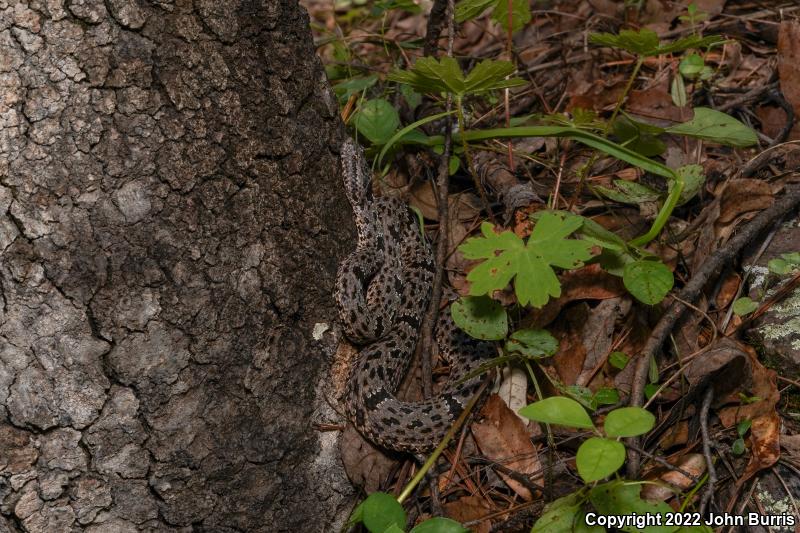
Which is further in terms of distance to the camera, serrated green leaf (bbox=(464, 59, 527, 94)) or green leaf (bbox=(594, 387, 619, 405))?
green leaf (bbox=(594, 387, 619, 405))

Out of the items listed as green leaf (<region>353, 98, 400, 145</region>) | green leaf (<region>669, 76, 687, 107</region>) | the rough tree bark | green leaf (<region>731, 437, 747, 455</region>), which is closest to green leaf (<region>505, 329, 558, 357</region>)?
green leaf (<region>731, 437, 747, 455</region>)

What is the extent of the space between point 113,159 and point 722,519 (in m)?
2.88

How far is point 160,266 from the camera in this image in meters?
2.81

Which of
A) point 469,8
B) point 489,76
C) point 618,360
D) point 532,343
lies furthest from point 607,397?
point 469,8

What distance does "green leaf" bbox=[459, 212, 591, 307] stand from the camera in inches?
120

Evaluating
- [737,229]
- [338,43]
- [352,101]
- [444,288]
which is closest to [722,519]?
[737,229]

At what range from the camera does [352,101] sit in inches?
181

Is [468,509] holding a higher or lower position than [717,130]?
lower

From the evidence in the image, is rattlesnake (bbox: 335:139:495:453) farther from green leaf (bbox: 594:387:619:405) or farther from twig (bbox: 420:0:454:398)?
green leaf (bbox: 594:387:619:405)

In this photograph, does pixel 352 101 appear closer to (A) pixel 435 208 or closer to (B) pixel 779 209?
(A) pixel 435 208

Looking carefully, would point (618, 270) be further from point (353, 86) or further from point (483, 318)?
point (353, 86)

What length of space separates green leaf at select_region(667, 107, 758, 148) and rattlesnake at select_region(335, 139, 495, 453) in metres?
1.58

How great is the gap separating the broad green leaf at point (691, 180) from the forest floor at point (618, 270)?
0.4 inches

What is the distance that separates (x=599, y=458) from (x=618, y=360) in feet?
3.38
